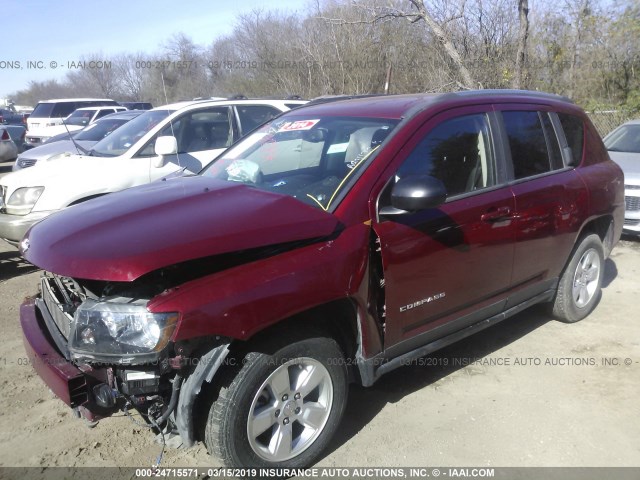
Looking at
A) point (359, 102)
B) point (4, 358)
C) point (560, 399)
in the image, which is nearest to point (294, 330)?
point (359, 102)

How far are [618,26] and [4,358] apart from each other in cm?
1701

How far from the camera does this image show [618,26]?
15227mm

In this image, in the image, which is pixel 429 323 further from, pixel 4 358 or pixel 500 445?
pixel 4 358

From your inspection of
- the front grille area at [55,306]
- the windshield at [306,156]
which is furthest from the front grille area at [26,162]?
the front grille area at [55,306]

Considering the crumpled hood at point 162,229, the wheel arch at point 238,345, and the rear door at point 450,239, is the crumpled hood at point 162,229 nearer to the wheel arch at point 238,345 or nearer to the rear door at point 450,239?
the wheel arch at point 238,345

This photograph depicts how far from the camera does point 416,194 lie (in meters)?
2.76

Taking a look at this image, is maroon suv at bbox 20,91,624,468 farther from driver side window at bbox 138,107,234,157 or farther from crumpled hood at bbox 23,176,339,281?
driver side window at bbox 138,107,234,157

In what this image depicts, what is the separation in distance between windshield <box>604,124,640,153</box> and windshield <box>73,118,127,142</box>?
8.44 meters

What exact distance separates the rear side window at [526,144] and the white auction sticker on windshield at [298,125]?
133 centimetres

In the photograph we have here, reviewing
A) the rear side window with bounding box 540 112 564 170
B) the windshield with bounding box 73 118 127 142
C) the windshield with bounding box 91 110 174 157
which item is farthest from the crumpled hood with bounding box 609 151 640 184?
the windshield with bounding box 73 118 127 142

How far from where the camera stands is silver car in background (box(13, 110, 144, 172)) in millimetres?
9047

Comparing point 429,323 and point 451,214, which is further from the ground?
point 451,214

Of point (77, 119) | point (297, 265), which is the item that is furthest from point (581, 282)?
point (77, 119)

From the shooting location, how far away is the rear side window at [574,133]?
4305mm
